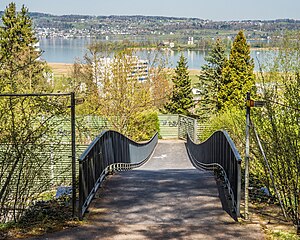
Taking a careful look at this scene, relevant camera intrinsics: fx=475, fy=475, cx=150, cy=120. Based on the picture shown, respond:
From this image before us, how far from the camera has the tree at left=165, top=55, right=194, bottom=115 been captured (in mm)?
40491

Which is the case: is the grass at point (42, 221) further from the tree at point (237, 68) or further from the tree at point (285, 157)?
the tree at point (237, 68)

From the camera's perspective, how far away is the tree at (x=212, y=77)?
1606 inches

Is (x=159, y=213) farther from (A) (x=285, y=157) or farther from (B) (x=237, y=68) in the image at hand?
(B) (x=237, y=68)

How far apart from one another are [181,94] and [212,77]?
330 cm

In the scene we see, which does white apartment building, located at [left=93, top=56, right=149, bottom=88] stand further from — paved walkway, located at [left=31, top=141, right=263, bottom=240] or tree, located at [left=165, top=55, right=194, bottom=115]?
paved walkway, located at [left=31, top=141, right=263, bottom=240]

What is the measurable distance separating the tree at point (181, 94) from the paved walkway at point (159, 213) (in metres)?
32.1

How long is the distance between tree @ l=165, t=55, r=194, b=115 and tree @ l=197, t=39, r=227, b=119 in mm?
1213

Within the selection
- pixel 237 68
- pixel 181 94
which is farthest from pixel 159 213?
pixel 181 94

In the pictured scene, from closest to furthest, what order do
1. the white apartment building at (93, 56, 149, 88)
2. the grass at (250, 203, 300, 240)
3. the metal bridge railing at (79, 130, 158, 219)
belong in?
1. the grass at (250, 203, 300, 240)
2. the metal bridge railing at (79, 130, 158, 219)
3. the white apartment building at (93, 56, 149, 88)

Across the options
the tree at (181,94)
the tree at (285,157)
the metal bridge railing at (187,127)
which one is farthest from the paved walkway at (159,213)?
the tree at (181,94)

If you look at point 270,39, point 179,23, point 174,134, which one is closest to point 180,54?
point 174,134

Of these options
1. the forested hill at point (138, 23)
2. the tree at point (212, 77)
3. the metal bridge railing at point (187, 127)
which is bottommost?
the metal bridge railing at point (187, 127)

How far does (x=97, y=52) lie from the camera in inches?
1070

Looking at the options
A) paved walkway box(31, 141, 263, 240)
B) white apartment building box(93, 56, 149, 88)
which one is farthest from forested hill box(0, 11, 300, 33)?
paved walkway box(31, 141, 263, 240)
